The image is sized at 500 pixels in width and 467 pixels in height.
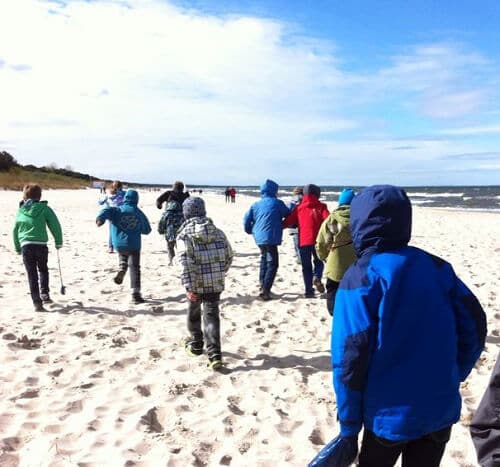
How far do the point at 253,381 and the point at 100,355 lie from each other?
1805 mm

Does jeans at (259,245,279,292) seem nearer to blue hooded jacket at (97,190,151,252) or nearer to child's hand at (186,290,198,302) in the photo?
blue hooded jacket at (97,190,151,252)

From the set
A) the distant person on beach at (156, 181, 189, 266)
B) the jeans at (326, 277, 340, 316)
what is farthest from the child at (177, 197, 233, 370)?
the distant person on beach at (156, 181, 189, 266)

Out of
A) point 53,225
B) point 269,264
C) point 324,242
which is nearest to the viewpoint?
point 324,242

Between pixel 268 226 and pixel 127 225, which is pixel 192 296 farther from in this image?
pixel 268 226

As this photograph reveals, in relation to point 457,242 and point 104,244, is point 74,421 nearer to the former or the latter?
point 104,244

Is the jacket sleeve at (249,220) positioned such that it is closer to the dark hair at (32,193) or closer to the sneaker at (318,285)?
the sneaker at (318,285)

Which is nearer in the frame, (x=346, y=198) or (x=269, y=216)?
(x=346, y=198)

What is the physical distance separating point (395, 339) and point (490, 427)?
510 millimetres

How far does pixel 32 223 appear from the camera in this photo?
6770 mm

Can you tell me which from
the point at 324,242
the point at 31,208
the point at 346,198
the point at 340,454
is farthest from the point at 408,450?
the point at 31,208

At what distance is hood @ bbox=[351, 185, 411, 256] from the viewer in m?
2.21

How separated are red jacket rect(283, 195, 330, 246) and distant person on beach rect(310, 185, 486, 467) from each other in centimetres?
525

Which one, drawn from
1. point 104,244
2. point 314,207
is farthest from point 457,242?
point 104,244

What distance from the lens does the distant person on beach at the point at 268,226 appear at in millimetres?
7676
